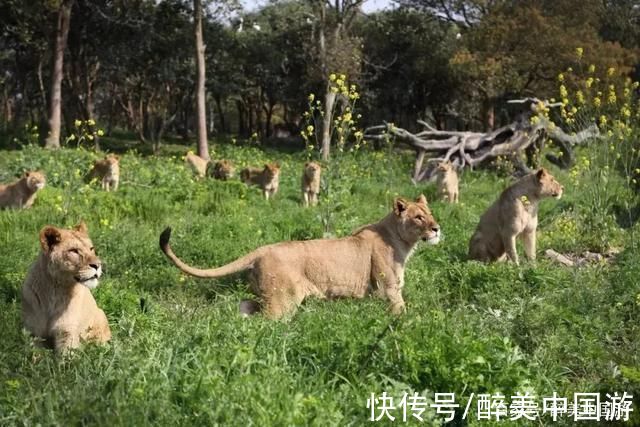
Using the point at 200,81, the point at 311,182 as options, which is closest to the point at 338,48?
the point at 200,81

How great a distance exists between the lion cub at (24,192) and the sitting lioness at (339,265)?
710 centimetres

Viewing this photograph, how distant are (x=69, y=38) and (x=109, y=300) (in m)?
26.3

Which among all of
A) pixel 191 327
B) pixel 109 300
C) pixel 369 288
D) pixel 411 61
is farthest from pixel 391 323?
pixel 411 61

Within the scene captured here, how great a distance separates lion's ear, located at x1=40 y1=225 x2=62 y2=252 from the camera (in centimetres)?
540

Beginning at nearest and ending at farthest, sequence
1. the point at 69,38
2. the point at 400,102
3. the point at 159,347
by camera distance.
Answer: the point at 159,347 → the point at 69,38 → the point at 400,102

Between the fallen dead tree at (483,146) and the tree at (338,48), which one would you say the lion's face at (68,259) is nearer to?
the fallen dead tree at (483,146)

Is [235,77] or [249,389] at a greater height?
[235,77]

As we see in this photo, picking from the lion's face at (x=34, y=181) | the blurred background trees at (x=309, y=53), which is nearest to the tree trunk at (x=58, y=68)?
the blurred background trees at (x=309, y=53)

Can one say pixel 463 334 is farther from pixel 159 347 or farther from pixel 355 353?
pixel 159 347

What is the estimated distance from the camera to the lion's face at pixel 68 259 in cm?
537

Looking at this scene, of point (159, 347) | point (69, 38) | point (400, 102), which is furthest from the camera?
point (400, 102)

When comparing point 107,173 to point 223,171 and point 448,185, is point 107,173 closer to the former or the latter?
point 223,171

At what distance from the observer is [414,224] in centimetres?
747

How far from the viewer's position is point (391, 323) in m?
5.49
